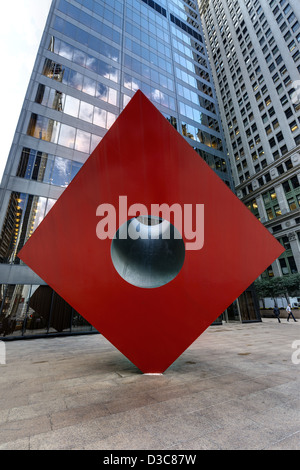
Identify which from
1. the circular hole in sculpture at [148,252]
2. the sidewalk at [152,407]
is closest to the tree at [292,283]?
the sidewalk at [152,407]

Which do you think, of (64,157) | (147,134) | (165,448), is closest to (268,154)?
(64,157)

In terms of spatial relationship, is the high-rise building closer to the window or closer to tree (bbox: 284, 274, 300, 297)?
the window

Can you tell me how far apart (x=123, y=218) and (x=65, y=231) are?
1.40 m

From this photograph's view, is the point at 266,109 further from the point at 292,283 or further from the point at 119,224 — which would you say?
the point at 119,224

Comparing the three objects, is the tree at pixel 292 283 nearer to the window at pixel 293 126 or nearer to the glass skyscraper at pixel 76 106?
the glass skyscraper at pixel 76 106

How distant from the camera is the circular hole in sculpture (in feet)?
19.2

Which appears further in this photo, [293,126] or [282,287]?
[293,126]

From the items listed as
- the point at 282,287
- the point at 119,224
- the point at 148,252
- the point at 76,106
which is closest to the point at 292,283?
the point at 282,287

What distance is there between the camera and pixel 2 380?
4.81 m

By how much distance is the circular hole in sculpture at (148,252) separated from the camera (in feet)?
19.2

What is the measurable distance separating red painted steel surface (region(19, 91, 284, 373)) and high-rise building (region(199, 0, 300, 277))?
1590 inches

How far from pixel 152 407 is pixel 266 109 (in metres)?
57.5

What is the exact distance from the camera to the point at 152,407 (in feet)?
10.7

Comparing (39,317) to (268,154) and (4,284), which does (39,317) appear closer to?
(4,284)
